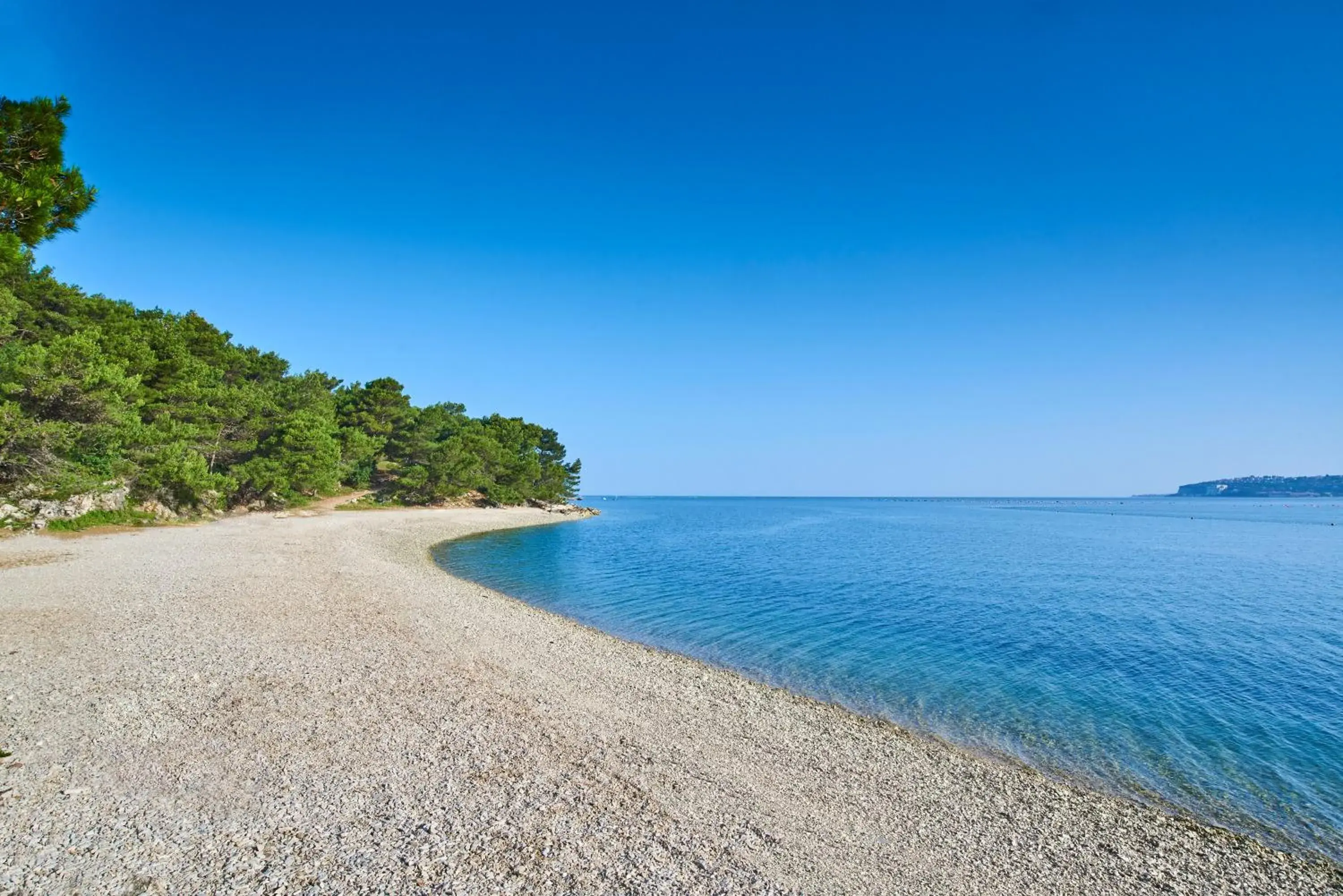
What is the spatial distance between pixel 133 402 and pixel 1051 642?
1830 inches

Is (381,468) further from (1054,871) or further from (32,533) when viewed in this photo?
(1054,871)

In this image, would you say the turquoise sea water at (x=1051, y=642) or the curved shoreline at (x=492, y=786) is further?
the turquoise sea water at (x=1051, y=642)

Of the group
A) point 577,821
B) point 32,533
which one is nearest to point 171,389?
point 32,533

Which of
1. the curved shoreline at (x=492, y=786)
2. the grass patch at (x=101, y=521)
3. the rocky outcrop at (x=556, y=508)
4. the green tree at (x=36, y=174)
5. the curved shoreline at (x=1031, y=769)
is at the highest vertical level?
the green tree at (x=36, y=174)

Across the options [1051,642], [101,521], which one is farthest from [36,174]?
[101,521]

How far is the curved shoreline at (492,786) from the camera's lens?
6.96 meters

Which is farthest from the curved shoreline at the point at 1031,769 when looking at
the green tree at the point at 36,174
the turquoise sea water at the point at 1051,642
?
the green tree at the point at 36,174

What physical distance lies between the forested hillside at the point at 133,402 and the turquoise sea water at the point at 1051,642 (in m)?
16.7

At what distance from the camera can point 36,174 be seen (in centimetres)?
955

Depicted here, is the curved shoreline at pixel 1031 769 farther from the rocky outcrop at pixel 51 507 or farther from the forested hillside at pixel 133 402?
the rocky outcrop at pixel 51 507

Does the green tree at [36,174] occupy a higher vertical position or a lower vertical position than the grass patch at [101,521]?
higher

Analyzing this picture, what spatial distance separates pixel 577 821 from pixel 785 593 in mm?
23244

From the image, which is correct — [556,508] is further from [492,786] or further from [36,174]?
[492,786]

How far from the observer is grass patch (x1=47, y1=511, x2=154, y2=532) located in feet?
103
